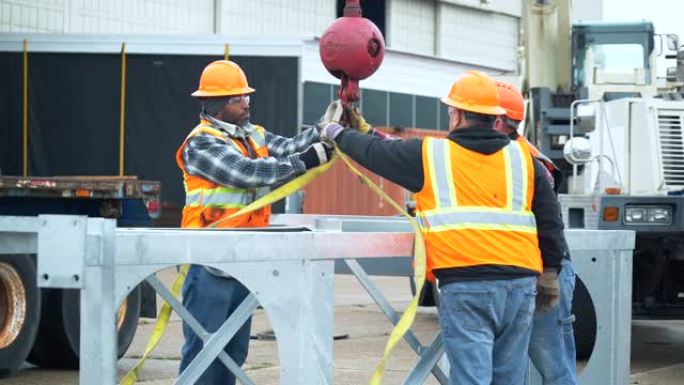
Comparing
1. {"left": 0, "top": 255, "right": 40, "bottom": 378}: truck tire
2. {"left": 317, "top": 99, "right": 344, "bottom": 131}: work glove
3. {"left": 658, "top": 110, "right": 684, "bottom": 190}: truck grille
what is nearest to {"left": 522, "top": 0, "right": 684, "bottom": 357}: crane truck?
{"left": 658, "top": 110, "right": 684, "bottom": 190}: truck grille

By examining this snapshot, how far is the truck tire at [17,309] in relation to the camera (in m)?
10.7

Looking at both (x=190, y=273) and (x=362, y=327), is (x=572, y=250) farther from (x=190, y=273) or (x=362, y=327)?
(x=362, y=327)

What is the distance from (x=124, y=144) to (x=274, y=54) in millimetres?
2677

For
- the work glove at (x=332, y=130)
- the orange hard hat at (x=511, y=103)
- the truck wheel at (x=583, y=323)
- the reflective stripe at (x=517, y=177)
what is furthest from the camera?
the truck wheel at (x=583, y=323)

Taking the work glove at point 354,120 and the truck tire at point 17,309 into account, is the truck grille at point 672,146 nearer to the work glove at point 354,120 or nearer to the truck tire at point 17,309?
the truck tire at point 17,309

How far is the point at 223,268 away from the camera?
5.82 m

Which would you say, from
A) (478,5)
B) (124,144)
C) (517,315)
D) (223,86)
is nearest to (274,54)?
(124,144)

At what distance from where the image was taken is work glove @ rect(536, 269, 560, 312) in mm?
6980

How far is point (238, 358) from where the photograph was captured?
7508 mm

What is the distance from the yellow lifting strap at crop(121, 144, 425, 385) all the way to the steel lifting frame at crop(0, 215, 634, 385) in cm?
16

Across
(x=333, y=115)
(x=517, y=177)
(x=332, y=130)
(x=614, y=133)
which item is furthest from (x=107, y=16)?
(x=517, y=177)

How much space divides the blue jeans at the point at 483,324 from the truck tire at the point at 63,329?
527cm

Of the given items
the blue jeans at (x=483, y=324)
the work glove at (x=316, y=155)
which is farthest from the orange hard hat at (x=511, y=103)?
the blue jeans at (x=483, y=324)

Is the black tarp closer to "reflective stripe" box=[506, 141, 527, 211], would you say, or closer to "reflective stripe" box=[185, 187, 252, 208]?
"reflective stripe" box=[185, 187, 252, 208]
